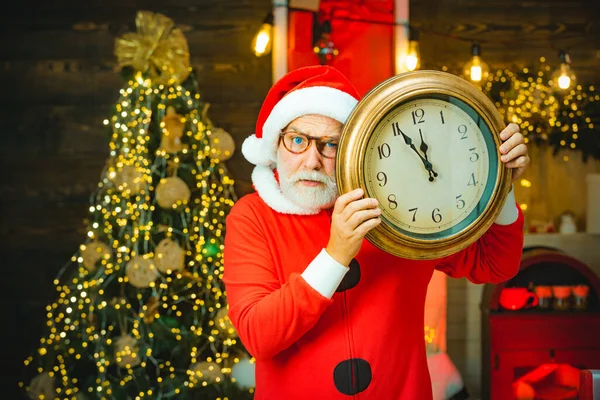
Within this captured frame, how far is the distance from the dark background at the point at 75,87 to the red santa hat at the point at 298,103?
2.30 m

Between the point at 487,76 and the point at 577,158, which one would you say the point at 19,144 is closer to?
the point at 487,76

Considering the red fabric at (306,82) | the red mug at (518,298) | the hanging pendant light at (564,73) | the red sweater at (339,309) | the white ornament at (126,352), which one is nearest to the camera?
the red sweater at (339,309)

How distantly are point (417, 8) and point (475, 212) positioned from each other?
284 cm

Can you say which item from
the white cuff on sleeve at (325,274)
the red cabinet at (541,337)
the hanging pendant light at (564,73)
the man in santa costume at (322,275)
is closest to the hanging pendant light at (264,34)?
the hanging pendant light at (564,73)

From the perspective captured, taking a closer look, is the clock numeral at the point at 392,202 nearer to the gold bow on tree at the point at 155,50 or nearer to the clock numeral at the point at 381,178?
the clock numeral at the point at 381,178

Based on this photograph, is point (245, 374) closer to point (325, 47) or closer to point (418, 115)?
point (325, 47)

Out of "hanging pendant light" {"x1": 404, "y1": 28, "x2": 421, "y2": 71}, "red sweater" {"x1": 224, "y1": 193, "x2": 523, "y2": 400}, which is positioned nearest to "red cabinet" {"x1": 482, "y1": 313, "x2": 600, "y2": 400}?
"hanging pendant light" {"x1": 404, "y1": 28, "x2": 421, "y2": 71}

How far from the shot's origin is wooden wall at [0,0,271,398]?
375 centimetres

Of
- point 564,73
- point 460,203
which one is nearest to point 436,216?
point 460,203

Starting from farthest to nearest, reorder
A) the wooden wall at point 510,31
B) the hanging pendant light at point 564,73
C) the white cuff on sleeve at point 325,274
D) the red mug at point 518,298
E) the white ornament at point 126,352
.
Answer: the wooden wall at point 510,31, the hanging pendant light at point 564,73, the red mug at point 518,298, the white ornament at point 126,352, the white cuff on sleeve at point 325,274

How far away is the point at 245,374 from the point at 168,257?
70 centimetres

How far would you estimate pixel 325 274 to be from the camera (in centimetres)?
111

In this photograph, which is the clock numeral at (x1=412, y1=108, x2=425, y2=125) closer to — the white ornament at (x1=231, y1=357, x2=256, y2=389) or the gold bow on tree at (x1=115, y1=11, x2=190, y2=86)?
the gold bow on tree at (x1=115, y1=11, x2=190, y2=86)

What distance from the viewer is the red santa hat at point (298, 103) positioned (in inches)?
51.7
